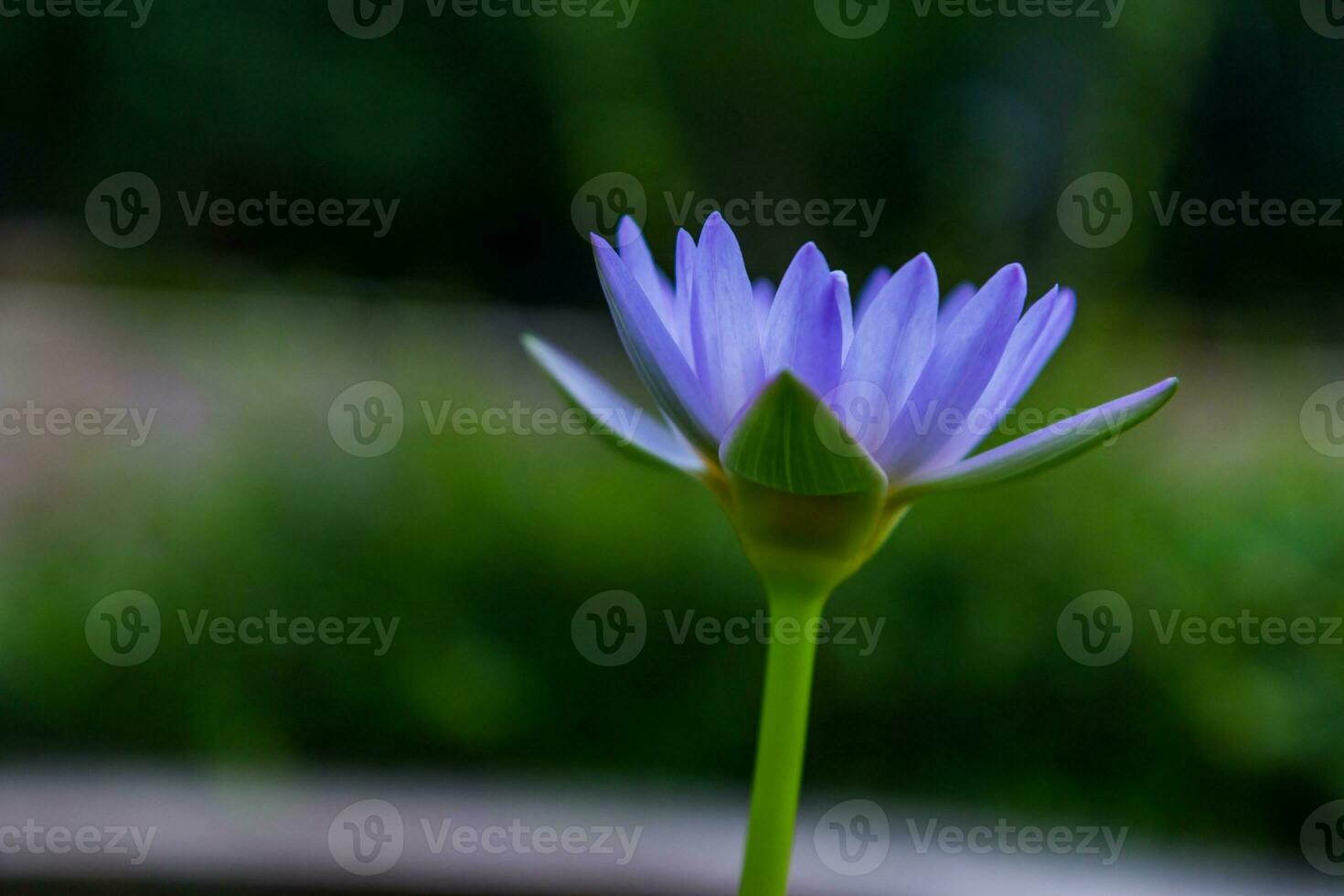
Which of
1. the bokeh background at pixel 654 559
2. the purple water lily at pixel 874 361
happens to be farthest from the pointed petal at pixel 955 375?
the bokeh background at pixel 654 559

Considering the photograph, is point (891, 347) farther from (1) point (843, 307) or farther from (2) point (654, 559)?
(2) point (654, 559)

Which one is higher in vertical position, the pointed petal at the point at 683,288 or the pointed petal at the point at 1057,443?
the pointed petal at the point at 683,288

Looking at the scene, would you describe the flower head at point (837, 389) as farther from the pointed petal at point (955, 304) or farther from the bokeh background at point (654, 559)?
the bokeh background at point (654, 559)

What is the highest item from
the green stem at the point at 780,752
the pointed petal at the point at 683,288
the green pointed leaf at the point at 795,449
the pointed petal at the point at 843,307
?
the pointed petal at the point at 683,288

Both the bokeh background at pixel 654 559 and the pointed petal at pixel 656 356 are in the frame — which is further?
the bokeh background at pixel 654 559

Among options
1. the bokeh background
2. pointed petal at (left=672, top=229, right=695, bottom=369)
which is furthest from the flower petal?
the bokeh background

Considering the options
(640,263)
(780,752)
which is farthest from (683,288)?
(780,752)
